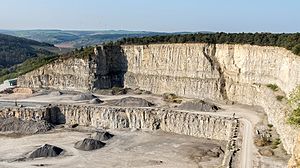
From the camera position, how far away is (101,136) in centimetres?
6512

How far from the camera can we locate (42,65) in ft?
323

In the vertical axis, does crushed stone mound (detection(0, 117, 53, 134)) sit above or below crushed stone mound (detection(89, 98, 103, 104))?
below

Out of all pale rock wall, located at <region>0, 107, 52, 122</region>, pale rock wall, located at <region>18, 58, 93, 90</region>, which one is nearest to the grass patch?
pale rock wall, located at <region>0, 107, 52, 122</region>

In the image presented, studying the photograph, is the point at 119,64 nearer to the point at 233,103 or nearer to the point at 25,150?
the point at 233,103

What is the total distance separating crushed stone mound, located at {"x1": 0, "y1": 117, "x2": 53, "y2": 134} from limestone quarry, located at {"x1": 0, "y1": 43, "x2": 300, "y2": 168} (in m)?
0.22

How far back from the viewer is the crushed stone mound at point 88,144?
60.7 meters

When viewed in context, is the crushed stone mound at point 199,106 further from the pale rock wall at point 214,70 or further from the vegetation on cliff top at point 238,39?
the vegetation on cliff top at point 238,39

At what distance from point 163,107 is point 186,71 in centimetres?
1446

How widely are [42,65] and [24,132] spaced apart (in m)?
30.6

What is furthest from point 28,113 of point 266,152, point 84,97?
point 266,152

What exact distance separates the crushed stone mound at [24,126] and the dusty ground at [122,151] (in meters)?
2.17

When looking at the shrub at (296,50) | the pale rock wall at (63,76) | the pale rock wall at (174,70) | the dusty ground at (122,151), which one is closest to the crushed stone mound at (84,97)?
the pale rock wall at (63,76)

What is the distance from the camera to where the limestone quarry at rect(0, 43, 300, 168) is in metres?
55.1

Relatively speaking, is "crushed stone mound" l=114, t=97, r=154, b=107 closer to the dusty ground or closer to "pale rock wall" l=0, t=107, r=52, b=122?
the dusty ground
